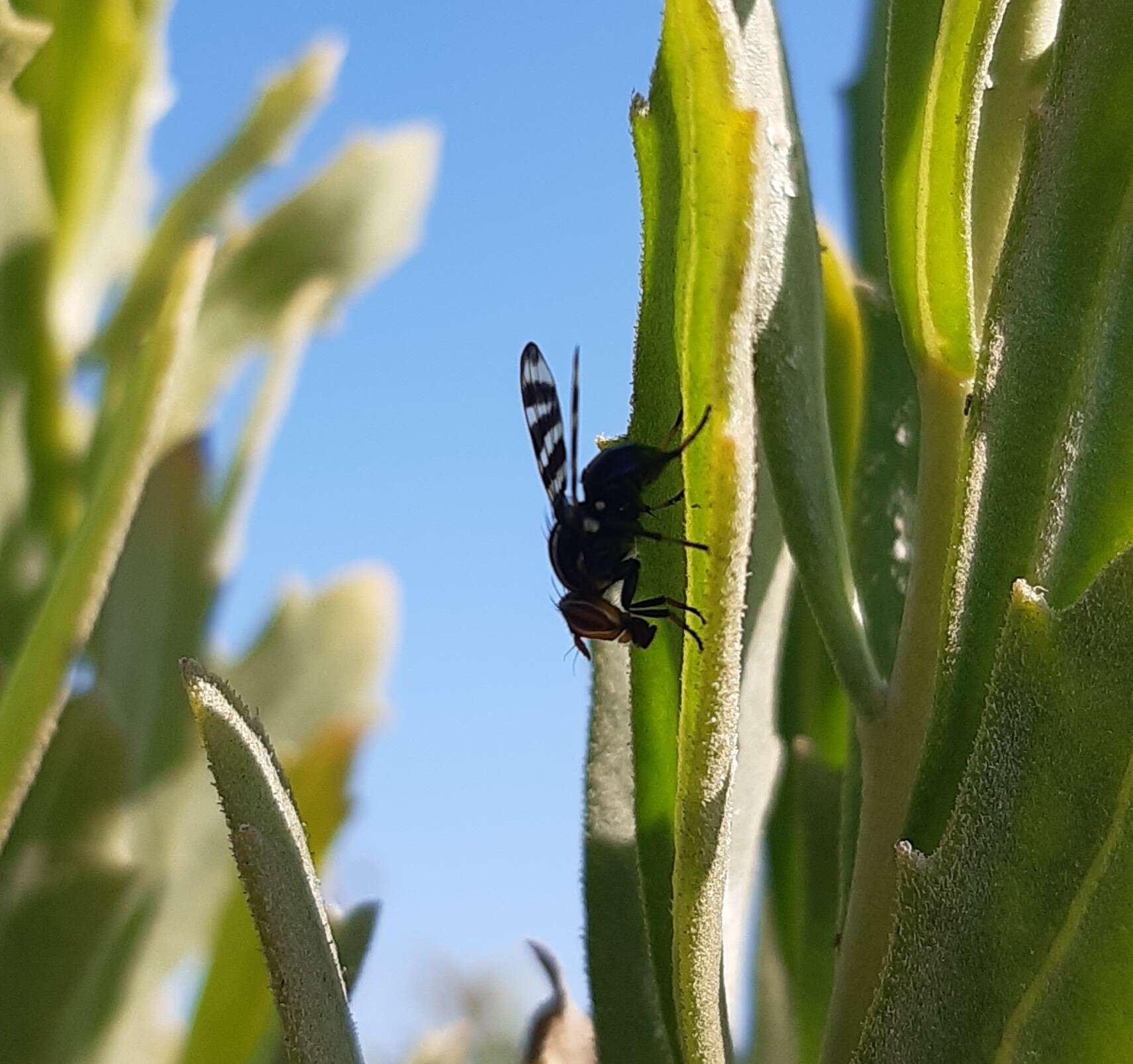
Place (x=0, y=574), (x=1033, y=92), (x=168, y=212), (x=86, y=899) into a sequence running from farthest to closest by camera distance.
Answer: (x=168, y=212) → (x=0, y=574) → (x=86, y=899) → (x=1033, y=92)

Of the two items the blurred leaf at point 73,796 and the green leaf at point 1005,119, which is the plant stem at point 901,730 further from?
the blurred leaf at point 73,796

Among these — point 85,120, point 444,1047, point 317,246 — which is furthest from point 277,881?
point 317,246

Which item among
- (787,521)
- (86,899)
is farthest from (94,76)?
(787,521)

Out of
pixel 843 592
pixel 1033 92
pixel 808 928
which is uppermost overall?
pixel 1033 92

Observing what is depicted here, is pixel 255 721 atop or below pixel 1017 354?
below

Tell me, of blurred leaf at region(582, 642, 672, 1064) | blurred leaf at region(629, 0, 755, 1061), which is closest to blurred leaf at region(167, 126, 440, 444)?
blurred leaf at region(582, 642, 672, 1064)

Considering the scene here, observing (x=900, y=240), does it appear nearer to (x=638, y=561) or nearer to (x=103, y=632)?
(x=638, y=561)

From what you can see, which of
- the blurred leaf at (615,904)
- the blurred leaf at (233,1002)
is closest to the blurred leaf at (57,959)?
the blurred leaf at (233,1002)

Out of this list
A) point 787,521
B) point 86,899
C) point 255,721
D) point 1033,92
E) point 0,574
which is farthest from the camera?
point 0,574
